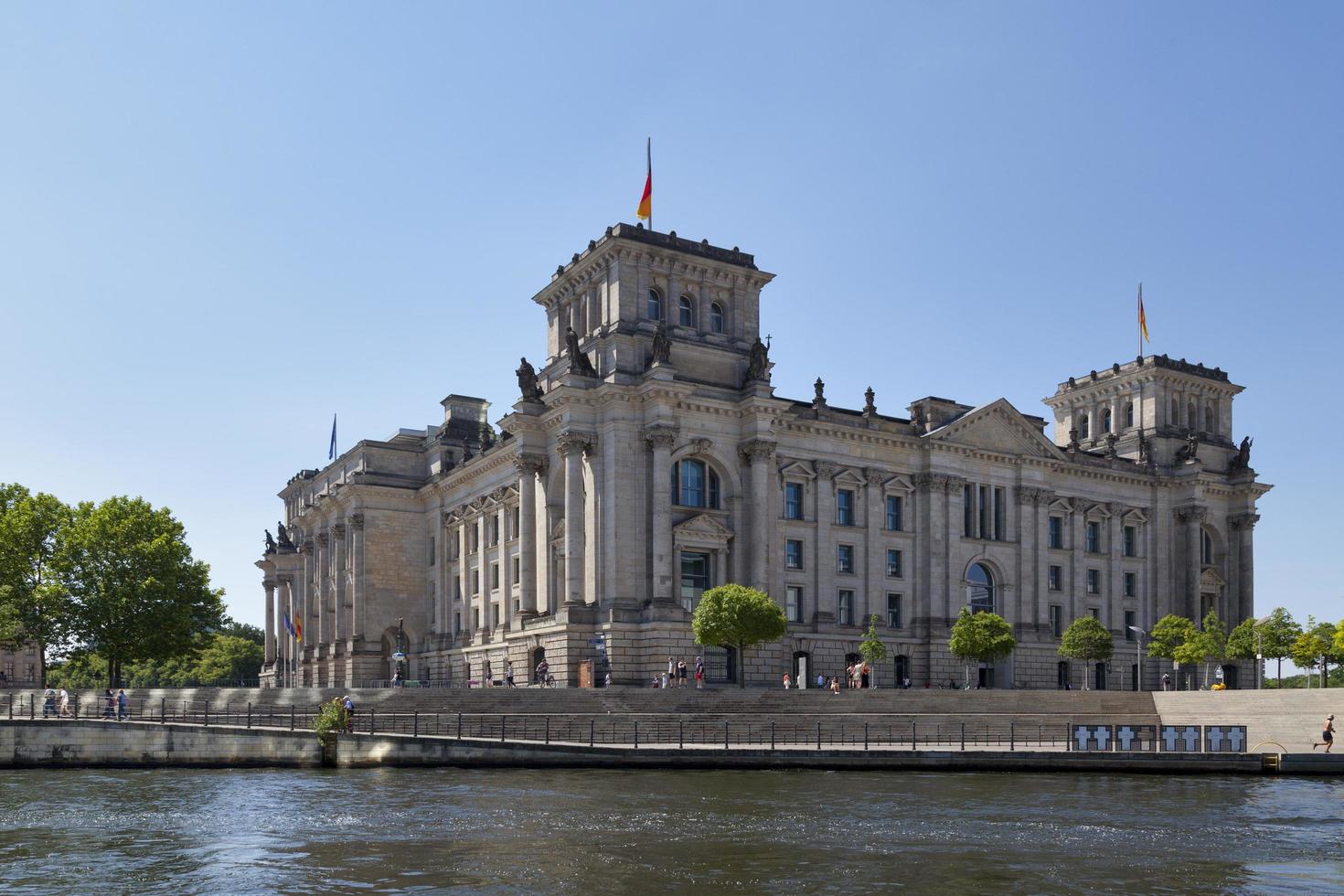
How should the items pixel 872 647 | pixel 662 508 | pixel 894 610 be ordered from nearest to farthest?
pixel 662 508
pixel 872 647
pixel 894 610

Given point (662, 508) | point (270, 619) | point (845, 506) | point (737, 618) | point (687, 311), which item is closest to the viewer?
point (737, 618)

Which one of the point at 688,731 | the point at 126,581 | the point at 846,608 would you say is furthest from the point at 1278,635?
the point at 126,581

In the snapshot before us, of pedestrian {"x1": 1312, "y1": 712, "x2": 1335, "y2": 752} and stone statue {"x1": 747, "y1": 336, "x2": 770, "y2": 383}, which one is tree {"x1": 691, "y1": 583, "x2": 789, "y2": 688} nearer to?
stone statue {"x1": 747, "y1": 336, "x2": 770, "y2": 383}

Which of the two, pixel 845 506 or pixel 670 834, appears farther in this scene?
pixel 845 506

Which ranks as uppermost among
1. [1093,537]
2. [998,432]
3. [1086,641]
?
[998,432]

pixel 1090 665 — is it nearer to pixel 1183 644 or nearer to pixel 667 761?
pixel 1183 644

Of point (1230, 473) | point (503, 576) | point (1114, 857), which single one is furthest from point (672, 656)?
point (1230, 473)

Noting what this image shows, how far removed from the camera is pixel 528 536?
7594cm

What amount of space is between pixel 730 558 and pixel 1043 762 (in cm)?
3029

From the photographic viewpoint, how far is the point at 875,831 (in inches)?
1204

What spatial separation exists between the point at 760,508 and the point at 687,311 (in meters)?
12.5

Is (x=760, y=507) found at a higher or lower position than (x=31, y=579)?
higher

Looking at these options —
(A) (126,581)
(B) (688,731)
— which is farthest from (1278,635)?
(A) (126,581)

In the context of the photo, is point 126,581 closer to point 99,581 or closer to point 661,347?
point 99,581
